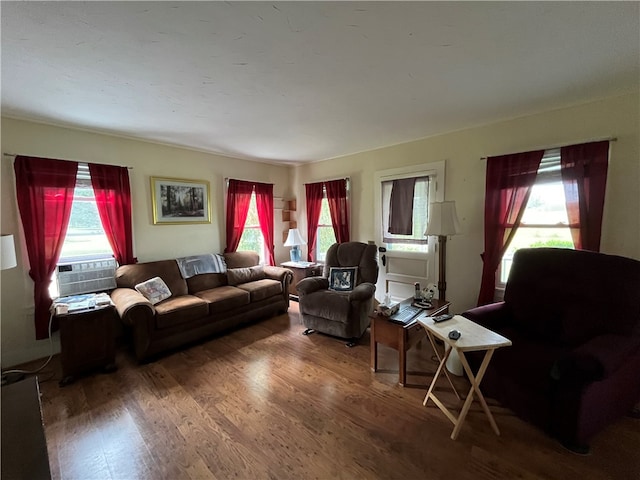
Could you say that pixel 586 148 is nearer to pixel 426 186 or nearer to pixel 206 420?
pixel 426 186

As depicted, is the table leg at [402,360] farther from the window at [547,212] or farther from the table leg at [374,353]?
the window at [547,212]

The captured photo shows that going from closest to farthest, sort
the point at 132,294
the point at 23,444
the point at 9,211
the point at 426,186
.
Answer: the point at 23,444
the point at 9,211
the point at 132,294
the point at 426,186

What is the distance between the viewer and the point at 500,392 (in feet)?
6.45

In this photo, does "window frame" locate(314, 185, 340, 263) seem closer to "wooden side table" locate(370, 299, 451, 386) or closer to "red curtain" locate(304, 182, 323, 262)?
"red curtain" locate(304, 182, 323, 262)

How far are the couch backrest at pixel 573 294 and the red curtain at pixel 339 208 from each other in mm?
2359

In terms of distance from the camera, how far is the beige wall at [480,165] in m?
2.31

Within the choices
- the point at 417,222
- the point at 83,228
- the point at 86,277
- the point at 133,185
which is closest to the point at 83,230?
the point at 83,228

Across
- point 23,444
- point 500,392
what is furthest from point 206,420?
point 500,392

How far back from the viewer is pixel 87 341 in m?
2.43

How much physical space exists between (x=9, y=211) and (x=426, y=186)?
4.46 meters

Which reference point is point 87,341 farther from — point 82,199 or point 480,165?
point 480,165

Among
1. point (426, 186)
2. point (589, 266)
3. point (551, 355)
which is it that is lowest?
point (551, 355)

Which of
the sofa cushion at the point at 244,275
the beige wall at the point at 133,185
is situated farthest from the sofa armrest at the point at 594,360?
the beige wall at the point at 133,185

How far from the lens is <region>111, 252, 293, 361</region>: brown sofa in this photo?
8.71 feet
